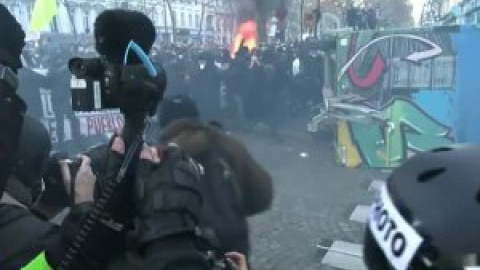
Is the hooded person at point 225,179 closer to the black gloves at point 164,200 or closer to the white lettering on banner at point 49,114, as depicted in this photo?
the black gloves at point 164,200

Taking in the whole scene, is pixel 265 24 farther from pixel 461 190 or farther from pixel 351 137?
pixel 461 190

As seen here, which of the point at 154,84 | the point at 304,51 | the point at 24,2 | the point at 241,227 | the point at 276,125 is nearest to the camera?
the point at 154,84

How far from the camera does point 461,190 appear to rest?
1.44m

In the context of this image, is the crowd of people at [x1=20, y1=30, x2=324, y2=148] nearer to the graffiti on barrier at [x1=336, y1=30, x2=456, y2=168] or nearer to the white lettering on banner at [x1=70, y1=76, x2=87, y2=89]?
the graffiti on barrier at [x1=336, y1=30, x2=456, y2=168]

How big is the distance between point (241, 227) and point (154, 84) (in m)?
1.43

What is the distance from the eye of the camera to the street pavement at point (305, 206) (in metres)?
5.96

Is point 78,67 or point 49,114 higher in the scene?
point 78,67

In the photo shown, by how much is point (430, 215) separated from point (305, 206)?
6.24m

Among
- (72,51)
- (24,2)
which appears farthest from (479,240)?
(24,2)

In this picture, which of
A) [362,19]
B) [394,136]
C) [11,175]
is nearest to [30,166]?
[11,175]

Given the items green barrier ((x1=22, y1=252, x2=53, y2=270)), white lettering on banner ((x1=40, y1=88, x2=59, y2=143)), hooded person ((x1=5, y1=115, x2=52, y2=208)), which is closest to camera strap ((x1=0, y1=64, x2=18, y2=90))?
hooded person ((x1=5, y1=115, x2=52, y2=208))

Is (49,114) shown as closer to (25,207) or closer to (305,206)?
(305,206)

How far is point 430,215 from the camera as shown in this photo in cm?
142

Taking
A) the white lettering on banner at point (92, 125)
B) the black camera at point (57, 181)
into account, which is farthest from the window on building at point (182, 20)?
the black camera at point (57, 181)
